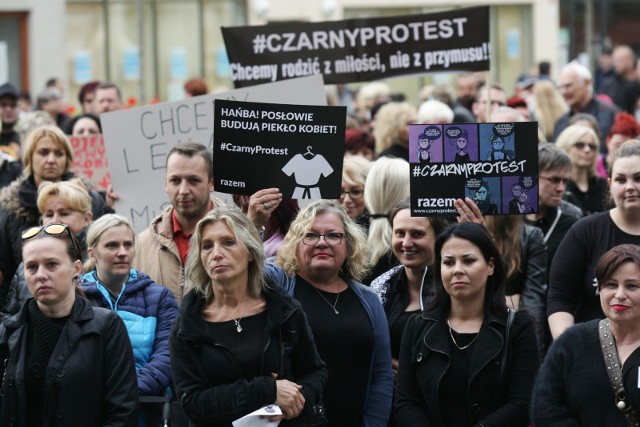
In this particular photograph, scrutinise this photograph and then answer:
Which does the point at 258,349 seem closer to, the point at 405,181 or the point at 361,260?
the point at 361,260

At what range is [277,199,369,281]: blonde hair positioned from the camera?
735 centimetres

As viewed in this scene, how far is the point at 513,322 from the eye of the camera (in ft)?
22.7

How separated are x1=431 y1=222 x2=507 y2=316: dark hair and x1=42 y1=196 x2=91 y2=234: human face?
8.81ft

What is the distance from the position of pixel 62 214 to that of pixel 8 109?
Answer: 21.6 ft

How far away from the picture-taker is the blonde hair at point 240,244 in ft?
22.0

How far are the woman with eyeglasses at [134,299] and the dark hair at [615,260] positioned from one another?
92.0 inches

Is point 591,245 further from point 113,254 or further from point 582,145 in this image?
point 582,145

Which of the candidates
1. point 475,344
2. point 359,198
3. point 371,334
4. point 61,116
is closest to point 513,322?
point 475,344

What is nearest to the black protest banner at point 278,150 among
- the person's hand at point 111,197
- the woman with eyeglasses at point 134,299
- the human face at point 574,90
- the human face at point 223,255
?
the woman with eyeglasses at point 134,299

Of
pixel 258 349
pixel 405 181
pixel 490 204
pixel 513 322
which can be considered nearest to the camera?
pixel 258 349

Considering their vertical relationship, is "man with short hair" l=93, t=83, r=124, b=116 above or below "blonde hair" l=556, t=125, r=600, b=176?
above

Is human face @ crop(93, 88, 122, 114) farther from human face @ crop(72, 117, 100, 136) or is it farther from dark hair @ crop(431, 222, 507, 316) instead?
dark hair @ crop(431, 222, 507, 316)

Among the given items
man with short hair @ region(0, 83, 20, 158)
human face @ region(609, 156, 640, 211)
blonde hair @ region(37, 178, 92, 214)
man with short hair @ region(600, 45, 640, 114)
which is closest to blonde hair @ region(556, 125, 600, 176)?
human face @ region(609, 156, 640, 211)

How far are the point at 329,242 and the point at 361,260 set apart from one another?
0.25m
